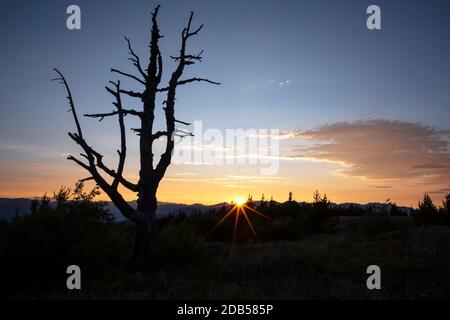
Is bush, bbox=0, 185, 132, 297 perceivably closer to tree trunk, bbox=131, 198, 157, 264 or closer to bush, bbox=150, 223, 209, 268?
tree trunk, bbox=131, 198, 157, 264

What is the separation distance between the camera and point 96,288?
25.4ft

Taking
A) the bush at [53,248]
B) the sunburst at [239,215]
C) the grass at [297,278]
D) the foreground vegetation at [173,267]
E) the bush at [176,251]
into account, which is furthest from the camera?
the sunburst at [239,215]

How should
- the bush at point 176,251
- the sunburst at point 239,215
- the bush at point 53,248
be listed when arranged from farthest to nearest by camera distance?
the sunburst at point 239,215, the bush at point 176,251, the bush at point 53,248

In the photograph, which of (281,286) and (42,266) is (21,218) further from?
(281,286)

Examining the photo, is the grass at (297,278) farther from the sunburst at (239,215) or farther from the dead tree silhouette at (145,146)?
the sunburst at (239,215)

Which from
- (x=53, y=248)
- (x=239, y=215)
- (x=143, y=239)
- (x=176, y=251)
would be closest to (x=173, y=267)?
(x=176, y=251)

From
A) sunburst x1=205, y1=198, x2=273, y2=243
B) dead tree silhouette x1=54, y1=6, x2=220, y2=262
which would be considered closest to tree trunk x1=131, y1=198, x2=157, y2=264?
dead tree silhouette x1=54, y1=6, x2=220, y2=262

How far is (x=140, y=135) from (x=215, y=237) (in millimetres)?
9982

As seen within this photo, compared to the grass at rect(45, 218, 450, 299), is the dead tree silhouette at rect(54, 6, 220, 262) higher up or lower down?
higher up

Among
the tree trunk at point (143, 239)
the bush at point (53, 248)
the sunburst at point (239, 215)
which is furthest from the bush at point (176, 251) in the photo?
the sunburst at point (239, 215)

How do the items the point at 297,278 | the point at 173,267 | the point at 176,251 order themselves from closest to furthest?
the point at 297,278, the point at 173,267, the point at 176,251

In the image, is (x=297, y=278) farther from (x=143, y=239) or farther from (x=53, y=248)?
(x=53, y=248)

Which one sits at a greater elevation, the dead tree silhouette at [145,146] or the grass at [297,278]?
the dead tree silhouette at [145,146]
